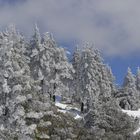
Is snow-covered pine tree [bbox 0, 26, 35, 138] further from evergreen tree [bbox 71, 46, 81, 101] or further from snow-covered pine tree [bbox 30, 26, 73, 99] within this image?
evergreen tree [bbox 71, 46, 81, 101]

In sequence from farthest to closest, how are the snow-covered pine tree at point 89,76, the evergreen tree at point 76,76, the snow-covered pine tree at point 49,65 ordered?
the evergreen tree at point 76,76 < the snow-covered pine tree at point 89,76 < the snow-covered pine tree at point 49,65

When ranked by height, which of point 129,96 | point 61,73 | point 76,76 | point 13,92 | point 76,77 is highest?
point 76,76

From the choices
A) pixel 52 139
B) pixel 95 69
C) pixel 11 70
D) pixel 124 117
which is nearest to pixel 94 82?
pixel 95 69

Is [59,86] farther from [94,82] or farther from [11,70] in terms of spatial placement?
[11,70]

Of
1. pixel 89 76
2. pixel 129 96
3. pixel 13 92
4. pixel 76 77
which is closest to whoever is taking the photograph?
pixel 13 92

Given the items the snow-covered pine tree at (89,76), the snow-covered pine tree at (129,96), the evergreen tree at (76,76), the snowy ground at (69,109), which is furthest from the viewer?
the evergreen tree at (76,76)

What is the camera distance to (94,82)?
246 ft

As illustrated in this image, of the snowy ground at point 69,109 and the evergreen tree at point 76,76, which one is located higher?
the evergreen tree at point 76,76

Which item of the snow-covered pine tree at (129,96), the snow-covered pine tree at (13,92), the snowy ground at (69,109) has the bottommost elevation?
the snow-covered pine tree at (13,92)

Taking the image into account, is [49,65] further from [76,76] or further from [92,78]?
[76,76]

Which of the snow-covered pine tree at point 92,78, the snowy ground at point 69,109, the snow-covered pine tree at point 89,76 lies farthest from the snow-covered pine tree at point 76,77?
the snowy ground at point 69,109

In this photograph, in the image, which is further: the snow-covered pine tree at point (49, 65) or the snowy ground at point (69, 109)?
the snow-covered pine tree at point (49, 65)

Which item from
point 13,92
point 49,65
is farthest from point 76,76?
point 13,92

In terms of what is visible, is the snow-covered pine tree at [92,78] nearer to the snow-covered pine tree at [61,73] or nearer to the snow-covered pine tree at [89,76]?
the snow-covered pine tree at [89,76]
